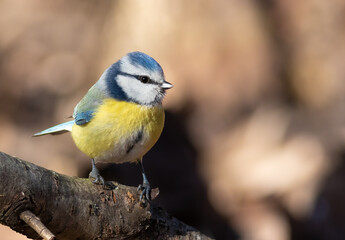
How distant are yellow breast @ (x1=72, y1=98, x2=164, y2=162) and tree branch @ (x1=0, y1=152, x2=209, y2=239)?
A: 0.30 metres

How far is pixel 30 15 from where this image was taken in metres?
4.84

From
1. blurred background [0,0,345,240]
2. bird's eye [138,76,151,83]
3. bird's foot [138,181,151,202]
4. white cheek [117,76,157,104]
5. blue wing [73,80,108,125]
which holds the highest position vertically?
bird's eye [138,76,151,83]

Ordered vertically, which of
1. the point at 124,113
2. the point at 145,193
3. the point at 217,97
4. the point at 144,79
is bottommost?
the point at 217,97

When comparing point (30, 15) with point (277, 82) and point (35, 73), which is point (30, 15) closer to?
point (35, 73)

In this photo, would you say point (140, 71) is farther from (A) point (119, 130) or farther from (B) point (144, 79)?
(A) point (119, 130)

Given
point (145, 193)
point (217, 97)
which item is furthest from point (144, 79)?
point (217, 97)

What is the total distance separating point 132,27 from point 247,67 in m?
1.08

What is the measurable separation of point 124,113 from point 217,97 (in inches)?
104

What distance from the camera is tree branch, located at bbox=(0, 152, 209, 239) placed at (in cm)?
146

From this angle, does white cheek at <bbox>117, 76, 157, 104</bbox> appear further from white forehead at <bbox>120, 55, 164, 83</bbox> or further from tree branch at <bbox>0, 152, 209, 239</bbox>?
tree branch at <bbox>0, 152, 209, 239</bbox>

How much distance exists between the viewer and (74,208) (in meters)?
1.66

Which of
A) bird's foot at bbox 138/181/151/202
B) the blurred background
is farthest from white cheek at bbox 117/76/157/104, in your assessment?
the blurred background

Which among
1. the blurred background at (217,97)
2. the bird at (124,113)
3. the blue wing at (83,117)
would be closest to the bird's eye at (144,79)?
the bird at (124,113)

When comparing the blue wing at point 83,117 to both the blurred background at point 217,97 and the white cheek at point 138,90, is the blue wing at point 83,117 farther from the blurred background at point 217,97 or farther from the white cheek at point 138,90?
the blurred background at point 217,97
